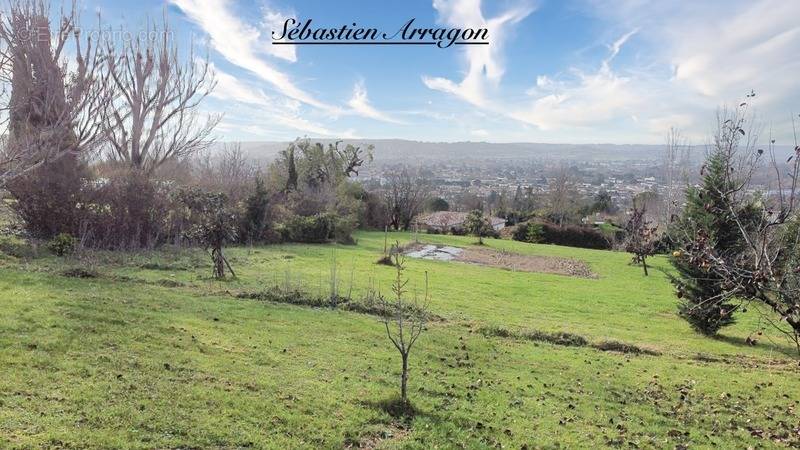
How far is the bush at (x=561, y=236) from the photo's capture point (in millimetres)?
41438

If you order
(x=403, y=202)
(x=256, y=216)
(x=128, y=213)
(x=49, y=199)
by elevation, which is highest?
(x=49, y=199)

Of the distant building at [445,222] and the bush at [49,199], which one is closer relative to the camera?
the bush at [49,199]

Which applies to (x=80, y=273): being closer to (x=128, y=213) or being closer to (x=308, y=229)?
(x=128, y=213)

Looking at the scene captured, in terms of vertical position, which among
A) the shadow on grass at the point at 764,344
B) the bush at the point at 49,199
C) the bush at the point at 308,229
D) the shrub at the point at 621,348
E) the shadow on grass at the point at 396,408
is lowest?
the shadow on grass at the point at 764,344

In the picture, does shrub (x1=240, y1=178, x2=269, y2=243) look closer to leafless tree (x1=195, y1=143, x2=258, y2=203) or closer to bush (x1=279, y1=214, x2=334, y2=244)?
bush (x1=279, y1=214, x2=334, y2=244)

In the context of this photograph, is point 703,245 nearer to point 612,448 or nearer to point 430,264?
point 612,448

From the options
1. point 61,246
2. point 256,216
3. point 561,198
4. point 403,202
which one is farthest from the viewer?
point 561,198

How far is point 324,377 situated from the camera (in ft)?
24.0

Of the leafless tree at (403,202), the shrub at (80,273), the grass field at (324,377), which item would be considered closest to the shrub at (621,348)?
the grass field at (324,377)

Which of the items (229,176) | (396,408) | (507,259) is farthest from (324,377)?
(229,176)

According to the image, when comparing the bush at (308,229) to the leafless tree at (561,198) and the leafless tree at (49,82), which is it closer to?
the leafless tree at (49,82)

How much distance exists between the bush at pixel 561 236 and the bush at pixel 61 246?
3412cm

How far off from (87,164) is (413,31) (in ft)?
48.3

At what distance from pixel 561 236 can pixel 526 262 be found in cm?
1588
